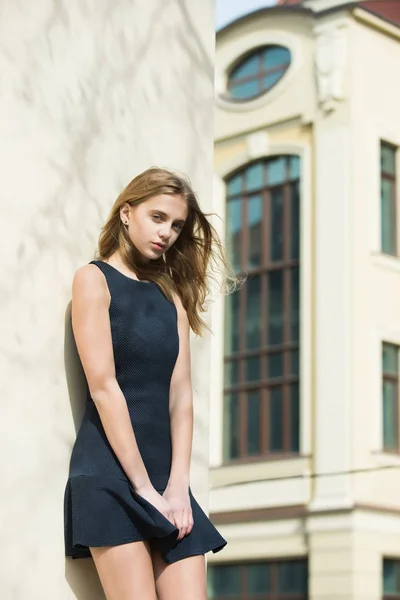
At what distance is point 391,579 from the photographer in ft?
62.7

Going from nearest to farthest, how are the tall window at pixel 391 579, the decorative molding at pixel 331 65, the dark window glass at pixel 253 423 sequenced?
the tall window at pixel 391 579 → the dark window glass at pixel 253 423 → the decorative molding at pixel 331 65

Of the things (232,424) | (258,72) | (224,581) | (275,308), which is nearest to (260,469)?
(232,424)

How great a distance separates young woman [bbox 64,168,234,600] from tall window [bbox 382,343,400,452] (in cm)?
1782

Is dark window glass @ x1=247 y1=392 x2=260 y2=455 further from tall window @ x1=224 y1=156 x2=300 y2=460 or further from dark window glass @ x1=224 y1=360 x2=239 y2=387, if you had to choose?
dark window glass @ x1=224 y1=360 x2=239 y2=387

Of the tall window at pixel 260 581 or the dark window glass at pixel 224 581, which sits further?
the dark window glass at pixel 224 581

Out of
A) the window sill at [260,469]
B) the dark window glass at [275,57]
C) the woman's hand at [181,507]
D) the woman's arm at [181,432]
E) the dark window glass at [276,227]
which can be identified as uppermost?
the dark window glass at [275,57]

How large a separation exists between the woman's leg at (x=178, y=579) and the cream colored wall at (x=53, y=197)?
0.18 metres

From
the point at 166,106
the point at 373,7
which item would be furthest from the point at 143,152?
the point at 373,7

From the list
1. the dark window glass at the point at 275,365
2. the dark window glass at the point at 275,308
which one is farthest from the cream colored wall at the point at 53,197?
the dark window glass at the point at 275,308

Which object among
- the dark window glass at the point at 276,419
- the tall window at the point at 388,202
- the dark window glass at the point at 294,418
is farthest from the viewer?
the tall window at the point at 388,202

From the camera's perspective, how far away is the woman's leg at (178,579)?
2299mm

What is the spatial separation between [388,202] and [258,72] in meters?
3.93

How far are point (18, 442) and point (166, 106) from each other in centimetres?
101

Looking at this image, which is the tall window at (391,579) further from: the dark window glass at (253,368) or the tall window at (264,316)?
the dark window glass at (253,368)
